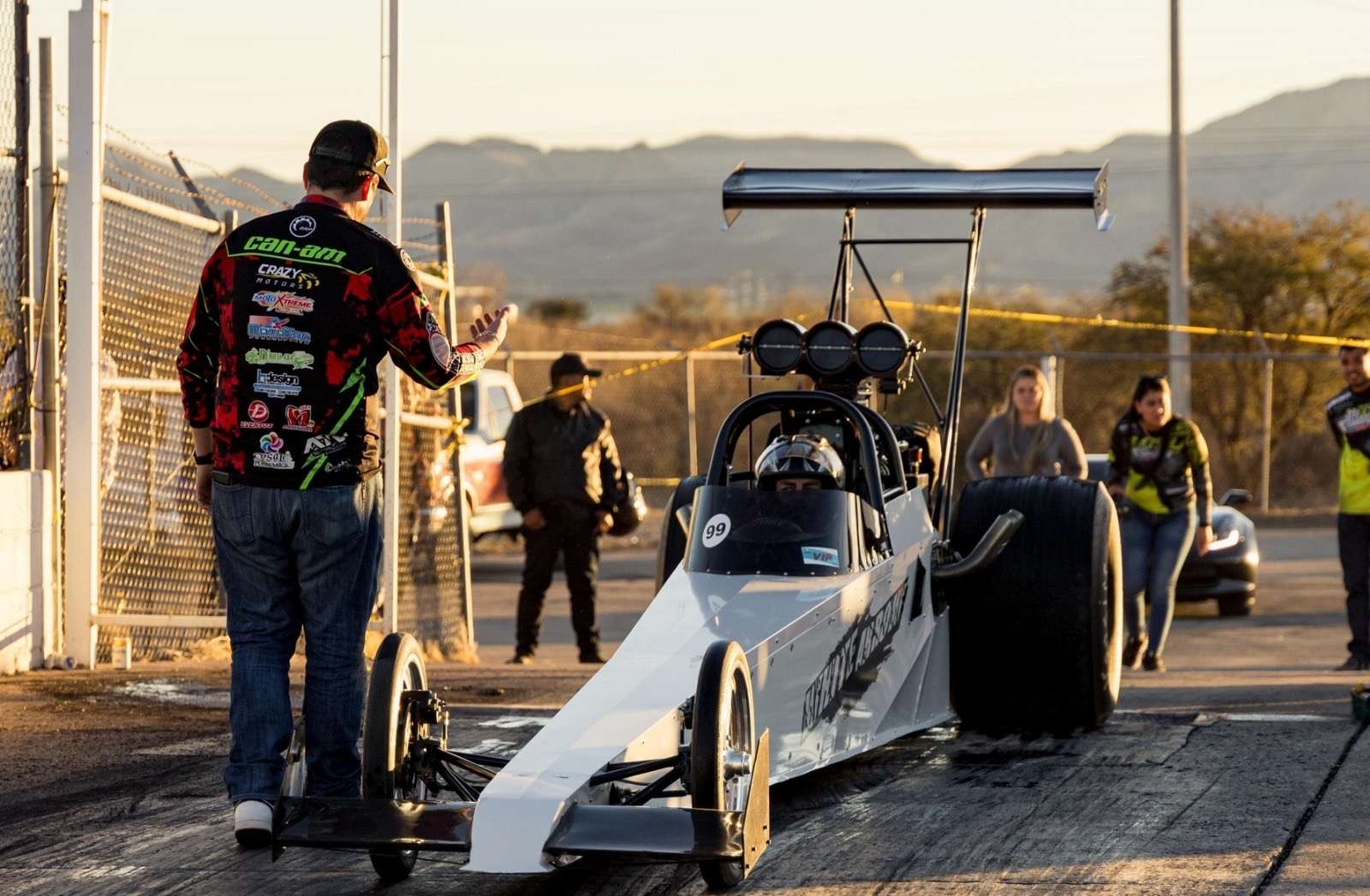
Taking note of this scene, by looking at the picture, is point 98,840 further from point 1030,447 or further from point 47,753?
point 1030,447

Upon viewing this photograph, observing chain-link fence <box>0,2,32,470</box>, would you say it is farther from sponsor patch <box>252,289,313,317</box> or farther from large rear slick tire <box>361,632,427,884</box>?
large rear slick tire <box>361,632,427,884</box>

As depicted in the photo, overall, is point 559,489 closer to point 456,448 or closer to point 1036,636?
point 456,448

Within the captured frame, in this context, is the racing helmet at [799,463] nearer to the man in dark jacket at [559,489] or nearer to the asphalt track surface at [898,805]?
the asphalt track surface at [898,805]

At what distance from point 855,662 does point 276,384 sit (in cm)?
231

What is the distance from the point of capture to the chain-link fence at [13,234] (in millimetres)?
9961

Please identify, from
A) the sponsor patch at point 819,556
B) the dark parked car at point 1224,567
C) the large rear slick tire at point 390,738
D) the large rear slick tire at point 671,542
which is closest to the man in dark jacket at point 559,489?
the large rear slick tire at point 671,542

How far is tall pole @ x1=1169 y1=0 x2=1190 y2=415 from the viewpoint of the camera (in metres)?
24.0

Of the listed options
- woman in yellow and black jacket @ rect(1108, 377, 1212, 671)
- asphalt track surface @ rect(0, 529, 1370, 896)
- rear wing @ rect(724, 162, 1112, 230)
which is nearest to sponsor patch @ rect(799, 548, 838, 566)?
asphalt track surface @ rect(0, 529, 1370, 896)

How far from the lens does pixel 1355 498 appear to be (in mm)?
11656

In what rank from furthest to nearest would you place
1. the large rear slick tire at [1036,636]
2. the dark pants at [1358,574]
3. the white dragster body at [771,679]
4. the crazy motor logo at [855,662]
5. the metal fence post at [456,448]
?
the metal fence post at [456,448] → the dark pants at [1358,574] → the large rear slick tire at [1036,636] → the crazy motor logo at [855,662] → the white dragster body at [771,679]

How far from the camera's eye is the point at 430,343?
19.4 ft

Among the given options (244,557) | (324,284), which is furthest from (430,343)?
(244,557)

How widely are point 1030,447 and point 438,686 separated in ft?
13.5

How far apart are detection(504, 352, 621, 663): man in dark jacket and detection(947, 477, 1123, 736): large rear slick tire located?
15.8ft
